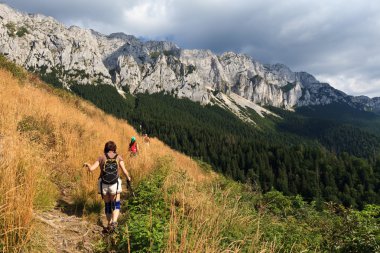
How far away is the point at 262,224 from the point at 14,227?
413 cm

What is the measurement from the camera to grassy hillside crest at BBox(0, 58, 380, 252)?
3236mm

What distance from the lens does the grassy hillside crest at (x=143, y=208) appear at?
10.6 ft

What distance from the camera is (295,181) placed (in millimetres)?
99562

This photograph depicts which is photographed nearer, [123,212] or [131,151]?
[123,212]

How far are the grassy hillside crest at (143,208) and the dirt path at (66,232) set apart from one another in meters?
0.15

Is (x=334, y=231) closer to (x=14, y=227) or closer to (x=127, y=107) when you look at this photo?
(x=14, y=227)

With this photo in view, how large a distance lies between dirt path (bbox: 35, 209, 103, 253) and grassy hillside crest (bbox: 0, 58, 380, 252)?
0.15 metres

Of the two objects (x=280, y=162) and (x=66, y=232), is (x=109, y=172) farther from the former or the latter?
(x=280, y=162)

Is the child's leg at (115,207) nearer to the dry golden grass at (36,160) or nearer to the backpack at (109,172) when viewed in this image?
the backpack at (109,172)

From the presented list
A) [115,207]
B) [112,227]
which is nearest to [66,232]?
[112,227]

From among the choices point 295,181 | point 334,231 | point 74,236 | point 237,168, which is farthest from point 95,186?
point 237,168

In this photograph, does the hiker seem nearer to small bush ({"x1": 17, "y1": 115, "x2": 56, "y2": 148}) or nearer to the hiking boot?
the hiking boot

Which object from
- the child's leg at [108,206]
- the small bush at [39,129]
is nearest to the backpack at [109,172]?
the child's leg at [108,206]

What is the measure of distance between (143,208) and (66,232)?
1.54 m
